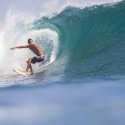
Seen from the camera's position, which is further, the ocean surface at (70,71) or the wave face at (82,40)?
the wave face at (82,40)

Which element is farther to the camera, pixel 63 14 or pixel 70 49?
pixel 63 14

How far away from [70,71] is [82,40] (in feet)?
10.4

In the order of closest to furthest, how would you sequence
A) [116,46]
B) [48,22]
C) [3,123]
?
[3,123] → [116,46] → [48,22]

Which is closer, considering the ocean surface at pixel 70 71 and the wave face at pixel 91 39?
the ocean surface at pixel 70 71

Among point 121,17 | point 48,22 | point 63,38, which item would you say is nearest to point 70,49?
point 63,38

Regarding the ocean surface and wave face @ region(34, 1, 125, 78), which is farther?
wave face @ region(34, 1, 125, 78)

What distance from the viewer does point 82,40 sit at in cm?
1342

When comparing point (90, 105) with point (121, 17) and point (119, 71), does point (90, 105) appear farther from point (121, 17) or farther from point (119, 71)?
point (121, 17)

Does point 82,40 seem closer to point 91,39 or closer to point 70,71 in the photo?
point 91,39

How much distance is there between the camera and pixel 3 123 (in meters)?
6.93

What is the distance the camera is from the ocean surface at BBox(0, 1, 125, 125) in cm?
736

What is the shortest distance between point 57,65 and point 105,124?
197 inches

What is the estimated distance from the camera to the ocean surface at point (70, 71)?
7.36 meters

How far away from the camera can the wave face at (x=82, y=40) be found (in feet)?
34.3
